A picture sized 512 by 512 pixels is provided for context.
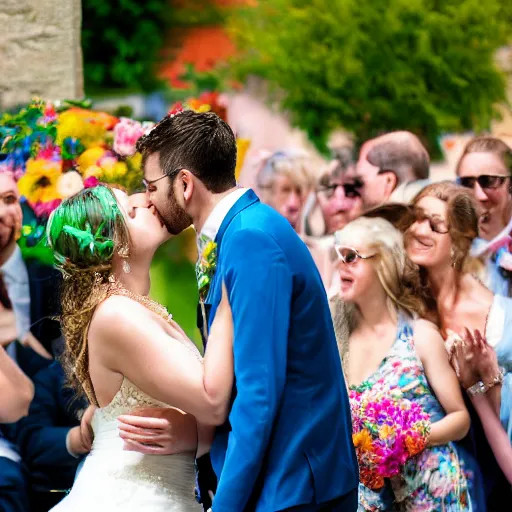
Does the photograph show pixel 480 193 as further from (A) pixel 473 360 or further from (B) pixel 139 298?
(B) pixel 139 298

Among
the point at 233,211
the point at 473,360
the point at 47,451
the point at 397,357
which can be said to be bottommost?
the point at 47,451

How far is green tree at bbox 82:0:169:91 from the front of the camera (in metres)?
9.19

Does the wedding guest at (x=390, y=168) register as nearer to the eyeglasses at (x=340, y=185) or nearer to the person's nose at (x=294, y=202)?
the eyeglasses at (x=340, y=185)

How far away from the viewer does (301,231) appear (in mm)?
4902

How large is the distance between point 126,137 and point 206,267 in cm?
189

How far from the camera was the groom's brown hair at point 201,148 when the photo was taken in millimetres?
2537

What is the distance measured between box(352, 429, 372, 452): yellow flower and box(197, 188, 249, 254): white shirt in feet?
4.39

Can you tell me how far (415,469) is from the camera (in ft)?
12.1

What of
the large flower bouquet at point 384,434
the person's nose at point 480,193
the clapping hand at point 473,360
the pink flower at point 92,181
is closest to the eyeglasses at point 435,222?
the person's nose at point 480,193

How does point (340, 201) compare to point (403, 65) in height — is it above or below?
below

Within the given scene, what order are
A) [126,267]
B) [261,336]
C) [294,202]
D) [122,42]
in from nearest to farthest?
[261,336] < [126,267] < [294,202] < [122,42]

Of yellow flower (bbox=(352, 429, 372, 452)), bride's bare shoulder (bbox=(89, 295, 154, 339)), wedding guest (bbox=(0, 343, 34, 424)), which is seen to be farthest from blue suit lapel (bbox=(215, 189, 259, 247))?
wedding guest (bbox=(0, 343, 34, 424))

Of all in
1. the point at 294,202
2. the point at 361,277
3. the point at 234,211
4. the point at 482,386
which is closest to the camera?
the point at 234,211

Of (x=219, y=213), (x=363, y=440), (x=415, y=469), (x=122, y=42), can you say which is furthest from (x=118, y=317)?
(x=122, y=42)
